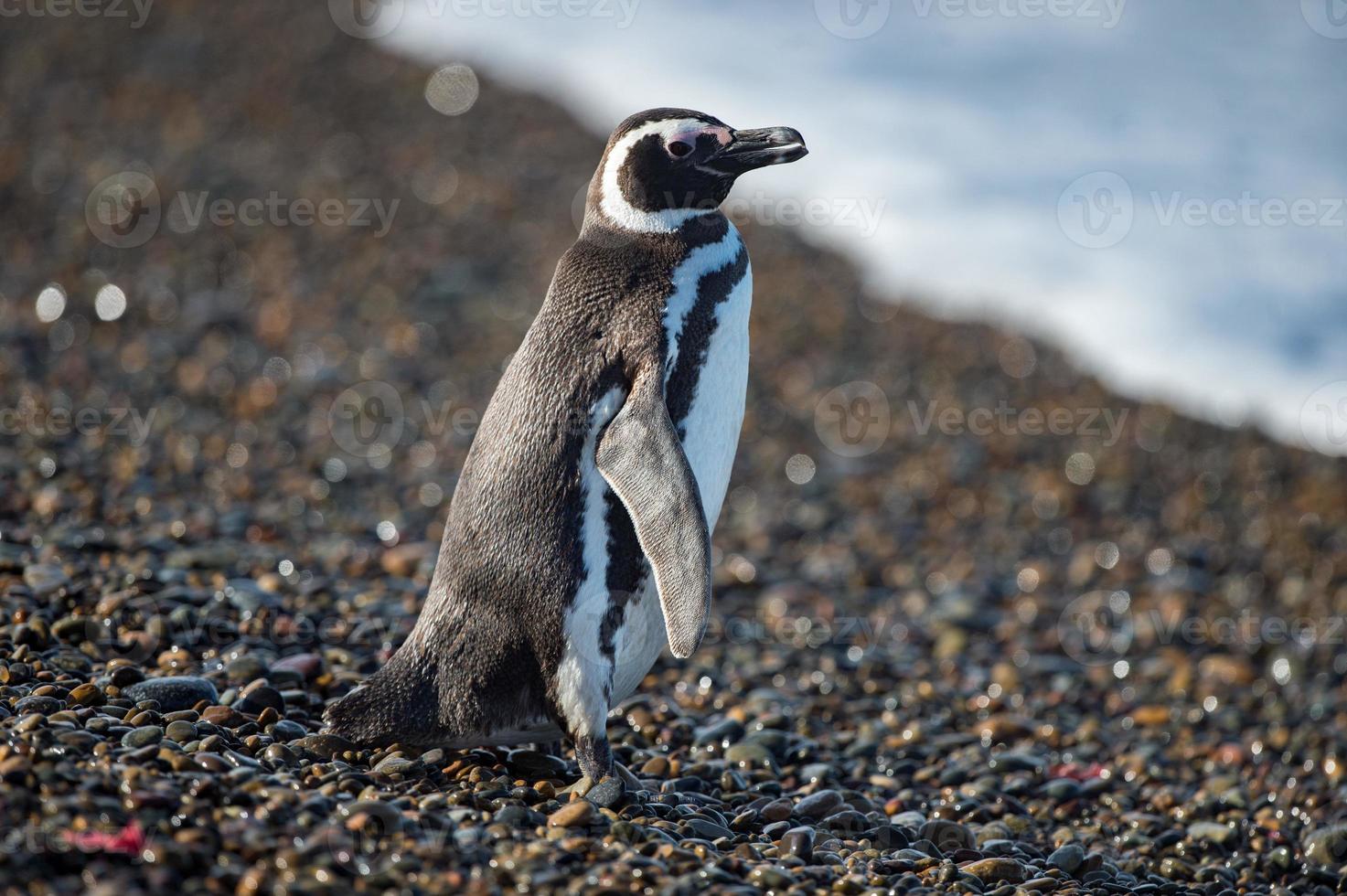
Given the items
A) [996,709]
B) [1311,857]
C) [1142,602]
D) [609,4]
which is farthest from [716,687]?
[609,4]

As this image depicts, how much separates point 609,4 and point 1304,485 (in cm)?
1282

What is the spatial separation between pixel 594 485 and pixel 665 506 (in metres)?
0.26

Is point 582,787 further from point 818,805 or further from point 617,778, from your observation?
point 818,805

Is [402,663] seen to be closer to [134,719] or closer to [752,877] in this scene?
[134,719]

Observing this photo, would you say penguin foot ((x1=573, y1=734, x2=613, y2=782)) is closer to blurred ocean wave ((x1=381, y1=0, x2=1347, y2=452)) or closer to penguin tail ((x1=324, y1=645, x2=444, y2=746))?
penguin tail ((x1=324, y1=645, x2=444, y2=746))

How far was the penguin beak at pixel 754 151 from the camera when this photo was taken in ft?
12.1

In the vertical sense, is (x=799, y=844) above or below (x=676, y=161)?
below

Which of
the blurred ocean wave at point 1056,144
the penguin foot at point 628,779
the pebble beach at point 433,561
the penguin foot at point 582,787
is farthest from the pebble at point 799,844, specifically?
the blurred ocean wave at point 1056,144

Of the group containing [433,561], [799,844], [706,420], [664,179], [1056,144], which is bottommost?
[799,844]

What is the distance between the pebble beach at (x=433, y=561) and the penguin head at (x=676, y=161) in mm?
1635

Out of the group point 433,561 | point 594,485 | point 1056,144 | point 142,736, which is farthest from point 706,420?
point 1056,144

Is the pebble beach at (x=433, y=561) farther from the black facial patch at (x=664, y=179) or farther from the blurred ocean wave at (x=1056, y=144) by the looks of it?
the black facial patch at (x=664, y=179)

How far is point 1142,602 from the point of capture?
6.25 m

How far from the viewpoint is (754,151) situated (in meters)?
3.69
